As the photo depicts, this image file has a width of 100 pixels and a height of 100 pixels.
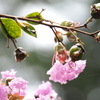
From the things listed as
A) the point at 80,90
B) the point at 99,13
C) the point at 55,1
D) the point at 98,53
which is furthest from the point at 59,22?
the point at 55,1

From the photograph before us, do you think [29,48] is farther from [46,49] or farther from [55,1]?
[55,1]

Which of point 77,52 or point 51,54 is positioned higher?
point 51,54

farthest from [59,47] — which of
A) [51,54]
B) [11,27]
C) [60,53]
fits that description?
[51,54]

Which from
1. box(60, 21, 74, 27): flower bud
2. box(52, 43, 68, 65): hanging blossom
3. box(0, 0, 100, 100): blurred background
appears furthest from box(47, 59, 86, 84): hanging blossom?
box(0, 0, 100, 100): blurred background

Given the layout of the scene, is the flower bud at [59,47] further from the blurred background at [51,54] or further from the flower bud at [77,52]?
the blurred background at [51,54]

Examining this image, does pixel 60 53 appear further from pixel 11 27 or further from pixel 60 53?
pixel 11 27

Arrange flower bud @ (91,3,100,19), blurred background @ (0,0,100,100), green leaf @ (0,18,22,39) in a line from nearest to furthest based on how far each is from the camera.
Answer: flower bud @ (91,3,100,19), green leaf @ (0,18,22,39), blurred background @ (0,0,100,100)

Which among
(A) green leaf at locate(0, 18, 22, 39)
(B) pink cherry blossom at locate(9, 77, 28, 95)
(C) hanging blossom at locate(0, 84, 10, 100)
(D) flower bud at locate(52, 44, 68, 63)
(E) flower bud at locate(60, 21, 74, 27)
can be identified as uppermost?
(A) green leaf at locate(0, 18, 22, 39)

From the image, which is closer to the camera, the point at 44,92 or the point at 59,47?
the point at 59,47

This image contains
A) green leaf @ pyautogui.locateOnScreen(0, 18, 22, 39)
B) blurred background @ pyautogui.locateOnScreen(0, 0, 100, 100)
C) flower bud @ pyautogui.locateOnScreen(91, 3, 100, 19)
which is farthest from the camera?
blurred background @ pyautogui.locateOnScreen(0, 0, 100, 100)

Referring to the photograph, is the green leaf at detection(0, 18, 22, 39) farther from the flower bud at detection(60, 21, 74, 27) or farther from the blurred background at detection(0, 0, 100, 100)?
the blurred background at detection(0, 0, 100, 100)
